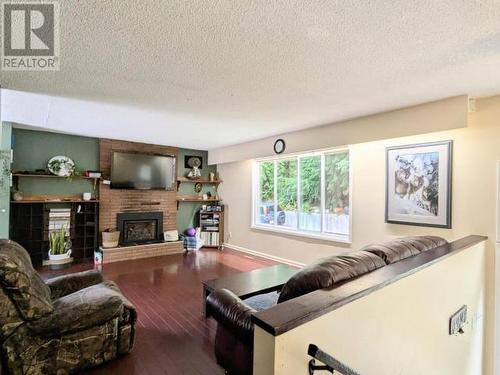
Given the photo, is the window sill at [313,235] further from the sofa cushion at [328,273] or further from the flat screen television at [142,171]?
the sofa cushion at [328,273]

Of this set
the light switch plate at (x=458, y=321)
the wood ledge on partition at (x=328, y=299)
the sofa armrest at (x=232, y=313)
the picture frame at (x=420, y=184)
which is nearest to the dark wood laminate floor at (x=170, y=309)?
the sofa armrest at (x=232, y=313)

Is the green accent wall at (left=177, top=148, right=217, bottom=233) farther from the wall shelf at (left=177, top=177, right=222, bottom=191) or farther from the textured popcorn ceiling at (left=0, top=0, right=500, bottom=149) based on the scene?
the textured popcorn ceiling at (left=0, top=0, right=500, bottom=149)

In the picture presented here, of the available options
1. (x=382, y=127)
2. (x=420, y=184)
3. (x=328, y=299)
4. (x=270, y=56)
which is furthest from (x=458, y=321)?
(x=270, y=56)

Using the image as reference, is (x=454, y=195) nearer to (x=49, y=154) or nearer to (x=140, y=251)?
(x=140, y=251)

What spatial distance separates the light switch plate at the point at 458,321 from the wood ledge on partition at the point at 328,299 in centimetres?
76

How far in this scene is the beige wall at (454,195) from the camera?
2.75m

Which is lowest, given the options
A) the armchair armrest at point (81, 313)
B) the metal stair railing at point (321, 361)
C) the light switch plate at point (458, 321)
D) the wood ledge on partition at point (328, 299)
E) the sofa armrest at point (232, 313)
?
the light switch plate at point (458, 321)

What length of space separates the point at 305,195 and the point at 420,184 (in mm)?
1964

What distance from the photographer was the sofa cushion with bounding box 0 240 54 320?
1682 millimetres

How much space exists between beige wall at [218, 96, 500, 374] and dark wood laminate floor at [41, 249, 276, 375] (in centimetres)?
67

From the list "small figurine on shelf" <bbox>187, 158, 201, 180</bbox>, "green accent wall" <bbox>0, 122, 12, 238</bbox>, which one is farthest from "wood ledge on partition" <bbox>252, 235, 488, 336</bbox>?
"small figurine on shelf" <bbox>187, 158, 201, 180</bbox>

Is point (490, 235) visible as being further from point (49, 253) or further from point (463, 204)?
point (49, 253)

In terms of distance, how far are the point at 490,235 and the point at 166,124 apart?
423 centimetres

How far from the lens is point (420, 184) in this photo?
3.23 meters
